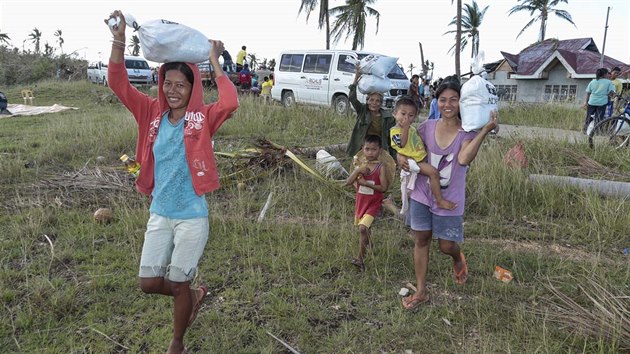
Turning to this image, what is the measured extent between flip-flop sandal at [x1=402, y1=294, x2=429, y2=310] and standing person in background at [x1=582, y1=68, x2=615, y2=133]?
26.4 ft

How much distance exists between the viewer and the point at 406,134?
3049 mm

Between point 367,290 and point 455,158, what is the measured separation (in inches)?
45.9

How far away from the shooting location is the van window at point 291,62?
13305mm

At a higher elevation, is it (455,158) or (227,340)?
(455,158)

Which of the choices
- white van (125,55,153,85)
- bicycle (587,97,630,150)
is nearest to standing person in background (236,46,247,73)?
white van (125,55,153,85)

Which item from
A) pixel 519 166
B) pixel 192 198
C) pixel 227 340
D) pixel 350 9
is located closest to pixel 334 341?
pixel 227 340

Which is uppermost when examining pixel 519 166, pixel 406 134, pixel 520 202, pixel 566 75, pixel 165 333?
pixel 566 75

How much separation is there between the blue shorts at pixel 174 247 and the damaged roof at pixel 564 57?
27.8 metres

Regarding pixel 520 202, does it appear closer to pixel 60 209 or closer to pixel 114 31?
pixel 114 31

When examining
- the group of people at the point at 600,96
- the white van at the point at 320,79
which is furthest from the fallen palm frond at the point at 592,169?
the white van at the point at 320,79

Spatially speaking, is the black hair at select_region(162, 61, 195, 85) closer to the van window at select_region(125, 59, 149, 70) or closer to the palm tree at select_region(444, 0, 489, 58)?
the van window at select_region(125, 59, 149, 70)

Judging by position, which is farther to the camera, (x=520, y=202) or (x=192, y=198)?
(x=520, y=202)

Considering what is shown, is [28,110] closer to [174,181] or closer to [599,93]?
[174,181]

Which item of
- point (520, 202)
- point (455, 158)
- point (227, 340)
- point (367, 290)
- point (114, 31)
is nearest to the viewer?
point (114, 31)
